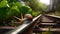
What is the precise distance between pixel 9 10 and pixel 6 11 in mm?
319

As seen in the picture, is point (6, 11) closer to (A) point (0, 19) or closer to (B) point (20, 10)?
(A) point (0, 19)

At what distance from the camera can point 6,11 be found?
12.9ft

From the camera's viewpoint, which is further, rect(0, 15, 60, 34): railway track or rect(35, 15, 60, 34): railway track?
rect(35, 15, 60, 34): railway track

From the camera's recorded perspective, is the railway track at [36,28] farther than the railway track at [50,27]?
No

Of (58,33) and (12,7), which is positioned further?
(12,7)

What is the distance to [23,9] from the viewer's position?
5.59 meters

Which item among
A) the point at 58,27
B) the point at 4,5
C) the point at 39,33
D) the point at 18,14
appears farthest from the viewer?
the point at 18,14

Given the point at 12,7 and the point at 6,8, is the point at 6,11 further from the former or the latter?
the point at 12,7

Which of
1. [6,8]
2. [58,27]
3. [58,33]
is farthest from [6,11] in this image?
[58,27]

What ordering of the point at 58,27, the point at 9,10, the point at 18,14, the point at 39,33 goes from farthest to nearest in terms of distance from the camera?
1. the point at 18,14
2. the point at 58,27
3. the point at 9,10
4. the point at 39,33

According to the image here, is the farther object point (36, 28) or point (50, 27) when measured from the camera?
point (36, 28)

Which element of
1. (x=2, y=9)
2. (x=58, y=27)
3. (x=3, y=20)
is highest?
(x=2, y=9)

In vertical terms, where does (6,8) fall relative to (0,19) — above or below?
above

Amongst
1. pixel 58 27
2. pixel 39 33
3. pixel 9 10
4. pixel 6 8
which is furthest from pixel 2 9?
pixel 58 27
